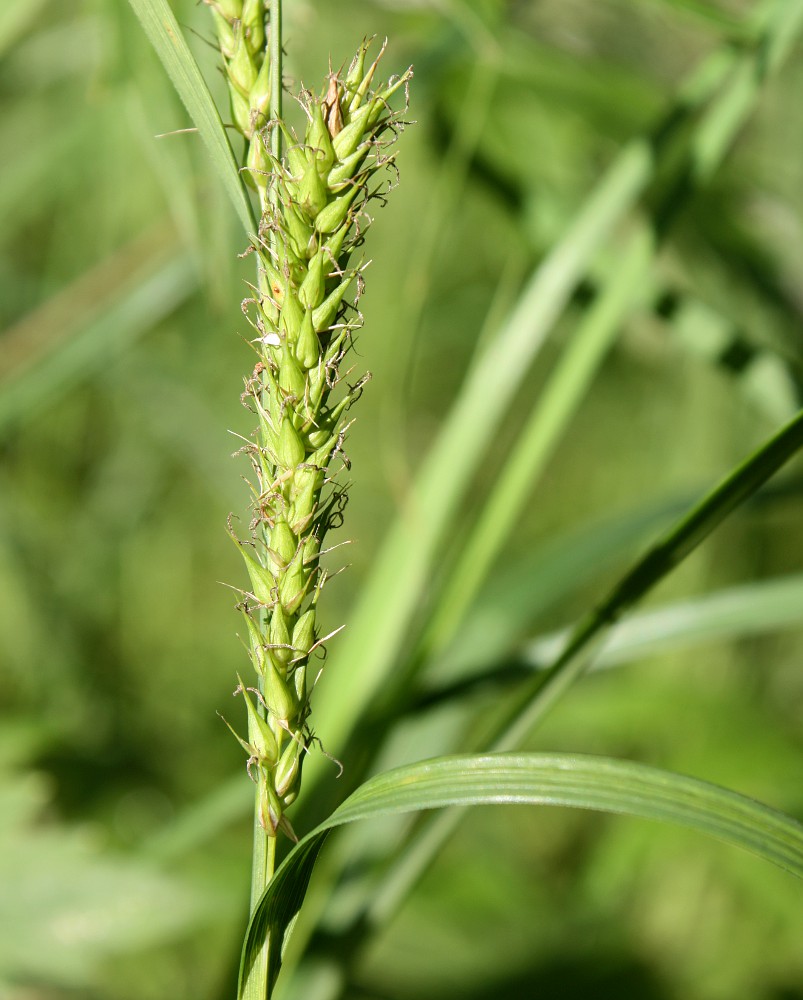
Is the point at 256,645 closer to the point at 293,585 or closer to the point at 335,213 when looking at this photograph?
the point at 293,585

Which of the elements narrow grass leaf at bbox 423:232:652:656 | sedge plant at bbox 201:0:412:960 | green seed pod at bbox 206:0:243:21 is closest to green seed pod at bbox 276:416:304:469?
sedge plant at bbox 201:0:412:960

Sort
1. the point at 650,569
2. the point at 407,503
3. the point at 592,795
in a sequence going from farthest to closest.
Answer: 1. the point at 407,503
2. the point at 650,569
3. the point at 592,795

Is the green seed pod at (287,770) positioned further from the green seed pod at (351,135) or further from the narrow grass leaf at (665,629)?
the narrow grass leaf at (665,629)

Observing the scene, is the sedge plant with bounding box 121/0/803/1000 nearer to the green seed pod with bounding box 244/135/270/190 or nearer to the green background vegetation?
the green seed pod with bounding box 244/135/270/190

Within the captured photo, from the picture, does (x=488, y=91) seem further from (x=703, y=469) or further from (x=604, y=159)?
(x=703, y=469)

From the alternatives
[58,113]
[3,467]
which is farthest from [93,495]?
[58,113]

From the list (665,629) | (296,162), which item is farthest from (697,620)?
(296,162)
